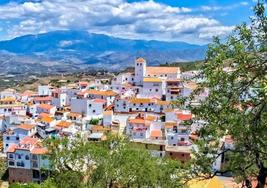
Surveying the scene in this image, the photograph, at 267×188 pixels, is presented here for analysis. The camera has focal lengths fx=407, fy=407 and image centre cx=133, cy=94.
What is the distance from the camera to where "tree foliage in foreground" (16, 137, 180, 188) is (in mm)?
22219

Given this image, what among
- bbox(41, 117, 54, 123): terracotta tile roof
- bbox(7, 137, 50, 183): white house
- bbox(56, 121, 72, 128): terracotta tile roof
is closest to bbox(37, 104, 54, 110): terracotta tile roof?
bbox(41, 117, 54, 123): terracotta tile roof

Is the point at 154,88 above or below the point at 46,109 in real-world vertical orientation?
above

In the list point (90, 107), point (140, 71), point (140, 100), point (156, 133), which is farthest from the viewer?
point (140, 71)

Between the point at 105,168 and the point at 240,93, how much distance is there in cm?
1454

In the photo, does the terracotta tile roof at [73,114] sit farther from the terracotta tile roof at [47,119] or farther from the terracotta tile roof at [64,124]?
the terracotta tile roof at [64,124]

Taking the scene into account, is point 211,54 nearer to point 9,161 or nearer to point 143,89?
point 9,161

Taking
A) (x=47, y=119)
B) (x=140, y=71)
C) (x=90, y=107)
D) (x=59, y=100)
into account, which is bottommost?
(x=47, y=119)

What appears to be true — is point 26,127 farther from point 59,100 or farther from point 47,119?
point 59,100

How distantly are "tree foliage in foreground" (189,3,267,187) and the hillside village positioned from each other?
27626mm

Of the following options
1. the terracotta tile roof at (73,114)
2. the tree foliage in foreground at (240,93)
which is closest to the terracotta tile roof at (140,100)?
the terracotta tile roof at (73,114)

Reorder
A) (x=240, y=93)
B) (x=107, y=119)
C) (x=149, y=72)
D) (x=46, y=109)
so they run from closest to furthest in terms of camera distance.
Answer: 1. (x=240, y=93)
2. (x=107, y=119)
3. (x=46, y=109)
4. (x=149, y=72)

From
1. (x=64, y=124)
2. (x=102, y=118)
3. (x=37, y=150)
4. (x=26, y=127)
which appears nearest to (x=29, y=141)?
(x=37, y=150)

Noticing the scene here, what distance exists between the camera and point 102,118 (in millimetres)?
62000

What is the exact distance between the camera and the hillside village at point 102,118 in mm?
48938
